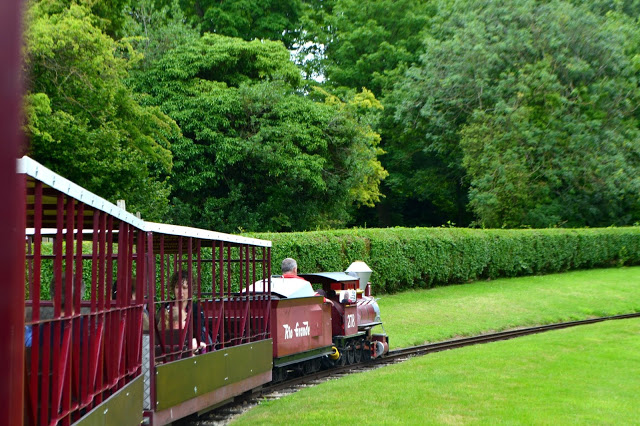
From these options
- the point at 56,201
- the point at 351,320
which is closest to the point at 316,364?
the point at 351,320

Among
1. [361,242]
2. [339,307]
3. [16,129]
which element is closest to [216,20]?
[361,242]

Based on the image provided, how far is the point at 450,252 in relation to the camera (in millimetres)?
34156

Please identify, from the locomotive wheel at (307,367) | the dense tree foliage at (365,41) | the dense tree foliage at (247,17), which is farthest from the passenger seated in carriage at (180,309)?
the dense tree foliage at (365,41)

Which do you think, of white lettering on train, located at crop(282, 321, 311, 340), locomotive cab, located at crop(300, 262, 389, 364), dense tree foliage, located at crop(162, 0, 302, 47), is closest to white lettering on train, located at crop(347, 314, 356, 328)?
locomotive cab, located at crop(300, 262, 389, 364)

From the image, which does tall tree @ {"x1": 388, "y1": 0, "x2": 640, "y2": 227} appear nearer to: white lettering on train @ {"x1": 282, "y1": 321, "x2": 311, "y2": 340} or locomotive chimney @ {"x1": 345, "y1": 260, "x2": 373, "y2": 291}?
locomotive chimney @ {"x1": 345, "y1": 260, "x2": 373, "y2": 291}

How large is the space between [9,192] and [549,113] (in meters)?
46.9

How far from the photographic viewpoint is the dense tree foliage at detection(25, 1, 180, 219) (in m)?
21.5

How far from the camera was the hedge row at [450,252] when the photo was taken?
2739cm

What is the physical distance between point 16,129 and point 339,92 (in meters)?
52.2

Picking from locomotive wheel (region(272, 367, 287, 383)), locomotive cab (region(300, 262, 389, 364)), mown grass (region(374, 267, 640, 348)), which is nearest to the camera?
locomotive wheel (region(272, 367, 287, 383))

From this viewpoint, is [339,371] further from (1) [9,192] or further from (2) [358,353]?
(1) [9,192]

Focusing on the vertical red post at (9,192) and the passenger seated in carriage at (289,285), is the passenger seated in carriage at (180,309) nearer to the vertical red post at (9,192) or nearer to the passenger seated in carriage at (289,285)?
the passenger seated in carriage at (289,285)

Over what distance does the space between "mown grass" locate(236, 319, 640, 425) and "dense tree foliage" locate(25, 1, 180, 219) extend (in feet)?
38.1

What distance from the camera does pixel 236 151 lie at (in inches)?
1345
